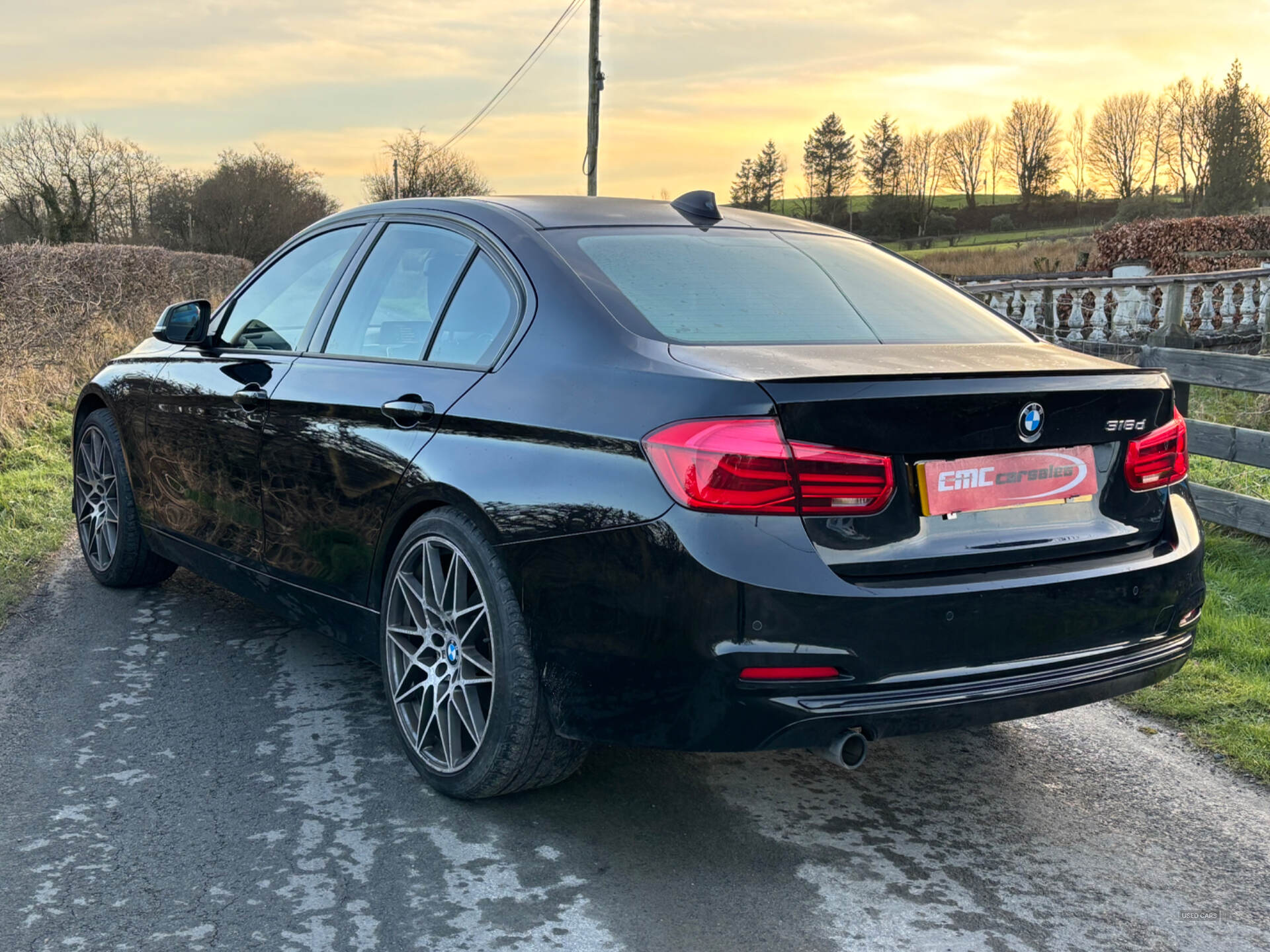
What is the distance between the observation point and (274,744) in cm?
371

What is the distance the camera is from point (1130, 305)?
624 inches

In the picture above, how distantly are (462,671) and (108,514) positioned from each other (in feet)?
9.84

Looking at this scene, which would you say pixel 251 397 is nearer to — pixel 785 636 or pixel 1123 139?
pixel 785 636

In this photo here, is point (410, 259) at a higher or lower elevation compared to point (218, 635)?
higher

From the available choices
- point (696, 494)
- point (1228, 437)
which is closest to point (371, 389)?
point (696, 494)

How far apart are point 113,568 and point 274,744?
7.29 ft

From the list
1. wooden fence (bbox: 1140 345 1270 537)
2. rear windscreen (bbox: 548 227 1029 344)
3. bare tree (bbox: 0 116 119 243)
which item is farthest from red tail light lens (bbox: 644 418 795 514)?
bare tree (bbox: 0 116 119 243)

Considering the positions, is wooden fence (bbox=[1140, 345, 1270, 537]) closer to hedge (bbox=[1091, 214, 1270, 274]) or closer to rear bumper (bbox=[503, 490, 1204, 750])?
rear bumper (bbox=[503, 490, 1204, 750])

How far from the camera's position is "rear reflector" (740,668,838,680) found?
261cm

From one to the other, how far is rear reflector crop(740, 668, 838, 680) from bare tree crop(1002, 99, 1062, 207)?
285 ft

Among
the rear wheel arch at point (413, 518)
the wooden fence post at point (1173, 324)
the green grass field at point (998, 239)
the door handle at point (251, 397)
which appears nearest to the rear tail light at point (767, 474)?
the rear wheel arch at point (413, 518)

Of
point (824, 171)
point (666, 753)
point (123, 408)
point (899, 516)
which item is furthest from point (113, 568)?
point (824, 171)

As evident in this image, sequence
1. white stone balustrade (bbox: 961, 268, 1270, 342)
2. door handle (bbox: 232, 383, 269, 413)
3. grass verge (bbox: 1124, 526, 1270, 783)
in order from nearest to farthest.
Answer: grass verge (bbox: 1124, 526, 1270, 783) → door handle (bbox: 232, 383, 269, 413) → white stone balustrade (bbox: 961, 268, 1270, 342)

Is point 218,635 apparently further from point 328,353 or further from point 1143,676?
point 1143,676
